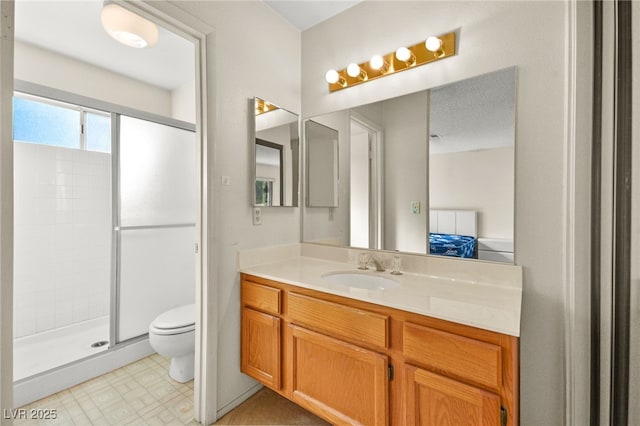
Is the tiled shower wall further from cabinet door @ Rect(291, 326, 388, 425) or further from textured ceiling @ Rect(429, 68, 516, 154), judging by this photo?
textured ceiling @ Rect(429, 68, 516, 154)

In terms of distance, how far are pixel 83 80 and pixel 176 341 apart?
2.50m

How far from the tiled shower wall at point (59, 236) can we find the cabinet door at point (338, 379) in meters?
2.42

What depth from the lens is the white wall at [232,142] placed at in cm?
157

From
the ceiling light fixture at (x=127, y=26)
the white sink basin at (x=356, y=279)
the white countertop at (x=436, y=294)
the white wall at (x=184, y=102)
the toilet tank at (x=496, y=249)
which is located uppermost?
the white wall at (x=184, y=102)

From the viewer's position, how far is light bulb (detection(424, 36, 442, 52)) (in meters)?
1.44

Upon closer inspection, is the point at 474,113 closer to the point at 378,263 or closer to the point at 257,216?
the point at 378,263

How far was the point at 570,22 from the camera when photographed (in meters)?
1.13

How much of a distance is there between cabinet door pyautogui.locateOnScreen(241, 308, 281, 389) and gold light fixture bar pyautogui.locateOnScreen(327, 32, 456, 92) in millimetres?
1527

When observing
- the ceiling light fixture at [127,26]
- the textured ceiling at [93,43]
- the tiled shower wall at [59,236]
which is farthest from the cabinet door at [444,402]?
the tiled shower wall at [59,236]

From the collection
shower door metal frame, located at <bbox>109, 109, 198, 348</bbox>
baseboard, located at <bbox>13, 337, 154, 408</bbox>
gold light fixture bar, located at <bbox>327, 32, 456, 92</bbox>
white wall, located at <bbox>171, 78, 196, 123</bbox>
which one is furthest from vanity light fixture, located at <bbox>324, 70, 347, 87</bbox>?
baseboard, located at <bbox>13, 337, 154, 408</bbox>

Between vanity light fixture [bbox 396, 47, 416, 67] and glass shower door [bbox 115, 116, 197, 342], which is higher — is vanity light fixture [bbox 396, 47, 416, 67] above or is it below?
above

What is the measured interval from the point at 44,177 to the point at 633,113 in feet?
11.8

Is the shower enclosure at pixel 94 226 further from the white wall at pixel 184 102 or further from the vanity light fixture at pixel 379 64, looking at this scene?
the vanity light fixture at pixel 379 64

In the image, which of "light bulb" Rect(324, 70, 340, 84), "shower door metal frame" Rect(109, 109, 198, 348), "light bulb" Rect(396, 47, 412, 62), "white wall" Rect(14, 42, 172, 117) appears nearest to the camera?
"light bulb" Rect(396, 47, 412, 62)
